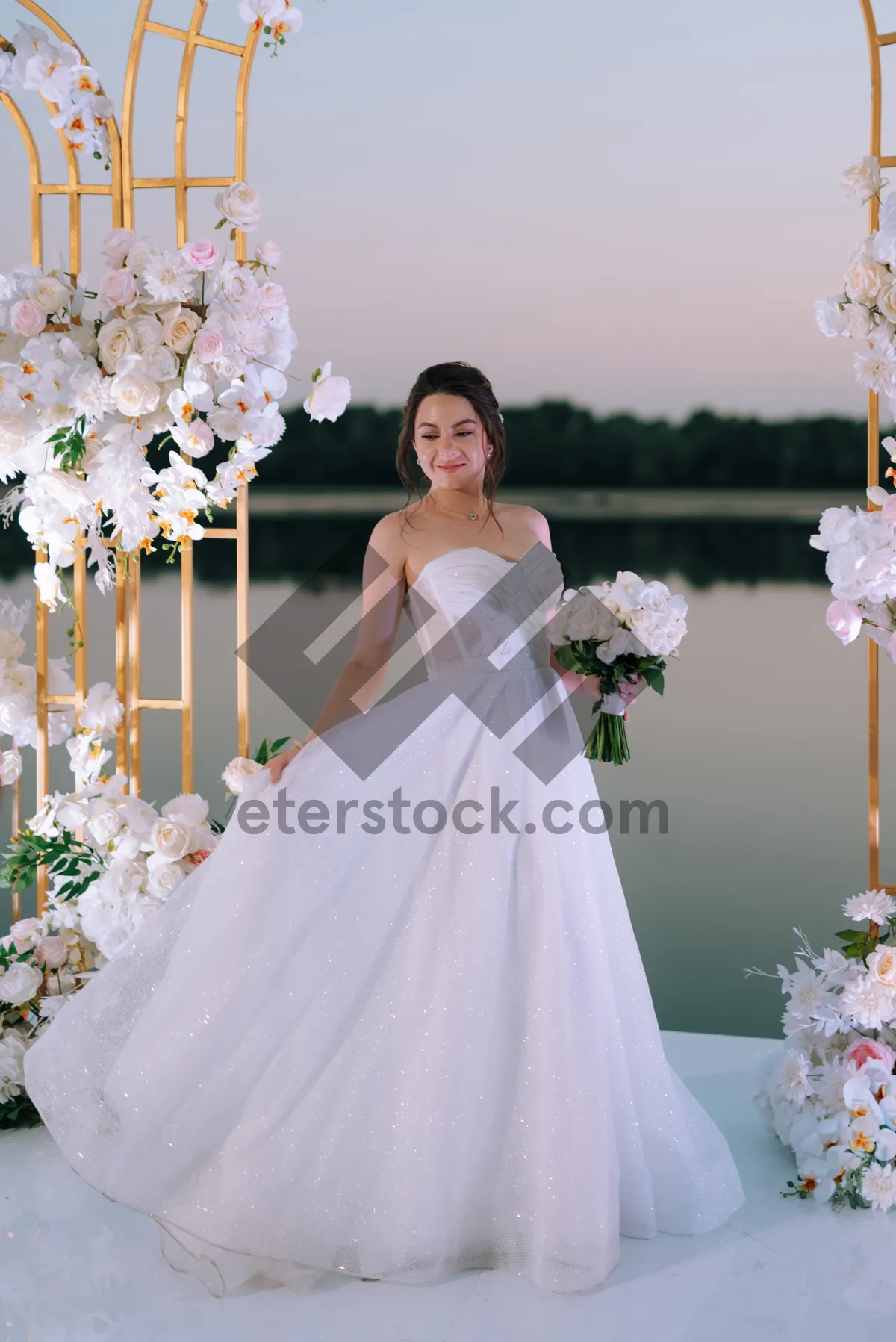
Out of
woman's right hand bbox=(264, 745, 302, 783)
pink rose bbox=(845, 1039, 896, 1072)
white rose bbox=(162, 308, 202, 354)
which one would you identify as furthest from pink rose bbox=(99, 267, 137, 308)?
pink rose bbox=(845, 1039, 896, 1072)

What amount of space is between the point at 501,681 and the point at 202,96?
4674 millimetres

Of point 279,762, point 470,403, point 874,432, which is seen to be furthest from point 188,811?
point 874,432

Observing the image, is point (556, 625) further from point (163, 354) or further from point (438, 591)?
point (163, 354)

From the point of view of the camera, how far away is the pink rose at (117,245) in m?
3.17

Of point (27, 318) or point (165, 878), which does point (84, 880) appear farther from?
point (27, 318)

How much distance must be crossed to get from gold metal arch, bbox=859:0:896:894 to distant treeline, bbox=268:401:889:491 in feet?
18.4

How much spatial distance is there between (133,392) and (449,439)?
801 millimetres

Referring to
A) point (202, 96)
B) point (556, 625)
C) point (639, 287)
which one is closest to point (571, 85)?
point (639, 287)

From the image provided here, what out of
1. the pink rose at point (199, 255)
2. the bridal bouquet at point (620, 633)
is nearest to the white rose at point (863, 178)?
the bridal bouquet at point (620, 633)

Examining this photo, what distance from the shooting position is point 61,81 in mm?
3193

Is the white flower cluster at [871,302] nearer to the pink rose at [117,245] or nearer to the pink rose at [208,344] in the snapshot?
the pink rose at [208,344]

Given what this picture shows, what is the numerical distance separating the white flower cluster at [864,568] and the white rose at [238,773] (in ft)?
4.79

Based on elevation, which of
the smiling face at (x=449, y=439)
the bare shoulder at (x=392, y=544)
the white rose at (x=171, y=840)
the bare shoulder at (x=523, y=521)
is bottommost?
the white rose at (x=171, y=840)

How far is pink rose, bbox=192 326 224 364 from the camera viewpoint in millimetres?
3080
